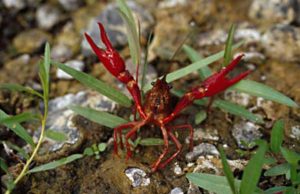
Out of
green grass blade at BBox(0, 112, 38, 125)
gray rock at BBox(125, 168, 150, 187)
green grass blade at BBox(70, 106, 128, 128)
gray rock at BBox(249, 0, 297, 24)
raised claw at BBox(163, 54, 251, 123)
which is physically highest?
gray rock at BBox(249, 0, 297, 24)

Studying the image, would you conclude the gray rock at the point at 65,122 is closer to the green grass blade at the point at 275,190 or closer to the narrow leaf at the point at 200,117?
the narrow leaf at the point at 200,117

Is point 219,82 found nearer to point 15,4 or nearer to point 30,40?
point 30,40

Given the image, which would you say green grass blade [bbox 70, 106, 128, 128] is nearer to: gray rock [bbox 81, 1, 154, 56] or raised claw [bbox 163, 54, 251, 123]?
raised claw [bbox 163, 54, 251, 123]

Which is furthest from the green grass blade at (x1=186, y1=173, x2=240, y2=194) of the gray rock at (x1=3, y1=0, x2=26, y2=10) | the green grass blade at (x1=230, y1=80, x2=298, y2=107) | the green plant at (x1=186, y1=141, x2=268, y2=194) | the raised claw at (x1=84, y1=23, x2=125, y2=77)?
the gray rock at (x1=3, y1=0, x2=26, y2=10)

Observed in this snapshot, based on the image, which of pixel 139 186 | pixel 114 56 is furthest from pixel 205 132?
pixel 114 56

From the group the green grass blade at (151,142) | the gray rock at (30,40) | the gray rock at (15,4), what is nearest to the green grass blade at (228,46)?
the green grass blade at (151,142)
